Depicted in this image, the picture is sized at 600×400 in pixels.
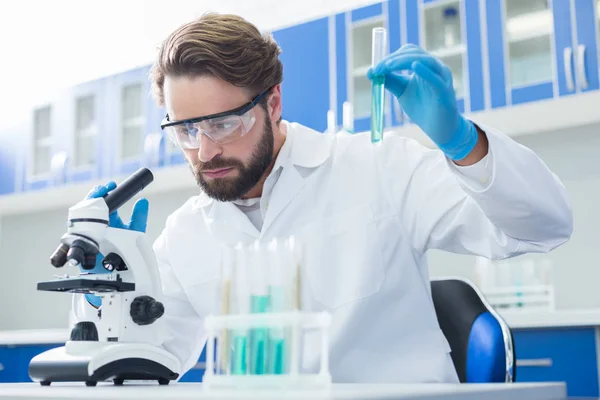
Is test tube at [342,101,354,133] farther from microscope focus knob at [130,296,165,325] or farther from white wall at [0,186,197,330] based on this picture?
microscope focus knob at [130,296,165,325]

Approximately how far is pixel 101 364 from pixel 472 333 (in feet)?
2.69

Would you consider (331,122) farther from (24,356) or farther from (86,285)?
(86,285)

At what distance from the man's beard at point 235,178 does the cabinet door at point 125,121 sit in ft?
8.41

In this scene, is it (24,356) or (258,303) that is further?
(24,356)

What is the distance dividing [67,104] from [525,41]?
9.33ft

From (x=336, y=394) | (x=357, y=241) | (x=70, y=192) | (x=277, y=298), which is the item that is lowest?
(x=336, y=394)

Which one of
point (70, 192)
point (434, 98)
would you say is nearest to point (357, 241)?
point (434, 98)

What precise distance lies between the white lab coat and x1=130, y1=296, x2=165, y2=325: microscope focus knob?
15.2 inches

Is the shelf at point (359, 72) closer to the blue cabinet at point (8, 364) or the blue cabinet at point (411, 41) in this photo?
the blue cabinet at point (411, 41)

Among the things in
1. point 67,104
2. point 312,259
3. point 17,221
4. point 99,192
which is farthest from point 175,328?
point 17,221

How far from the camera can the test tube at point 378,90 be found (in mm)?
1234

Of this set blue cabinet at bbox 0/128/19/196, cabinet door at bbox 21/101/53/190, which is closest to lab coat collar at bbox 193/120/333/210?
cabinet door at bbox 21/101/53/190

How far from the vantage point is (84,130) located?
4.32 meters

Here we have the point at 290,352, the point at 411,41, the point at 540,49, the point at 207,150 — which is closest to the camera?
the point at 290,352
